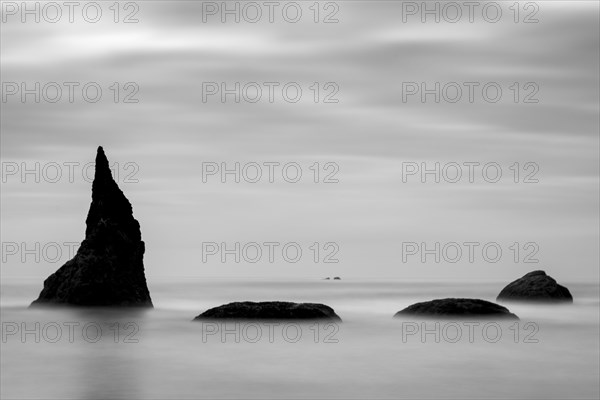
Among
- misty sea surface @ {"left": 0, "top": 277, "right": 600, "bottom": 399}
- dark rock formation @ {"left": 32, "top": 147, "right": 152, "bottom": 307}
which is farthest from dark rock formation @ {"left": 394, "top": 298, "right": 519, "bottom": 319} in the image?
dark rock formation @ {"left": 32, "top": 147, "right": 152, "bottom": 307}

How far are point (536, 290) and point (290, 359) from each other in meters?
44.6

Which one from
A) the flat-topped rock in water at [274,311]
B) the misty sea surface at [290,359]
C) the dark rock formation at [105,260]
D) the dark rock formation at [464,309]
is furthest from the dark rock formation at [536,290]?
the dark rock formation at [105,260]

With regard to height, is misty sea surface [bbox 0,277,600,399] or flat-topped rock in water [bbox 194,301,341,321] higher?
flat-topped rock in water [bbox 194,301,341,321]

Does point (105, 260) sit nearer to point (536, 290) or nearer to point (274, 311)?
point (274, 311)

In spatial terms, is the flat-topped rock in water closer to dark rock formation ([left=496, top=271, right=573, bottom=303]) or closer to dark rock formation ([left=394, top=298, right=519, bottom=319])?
dark rock formation ([left=394, top=298, right=519, bottom=319])

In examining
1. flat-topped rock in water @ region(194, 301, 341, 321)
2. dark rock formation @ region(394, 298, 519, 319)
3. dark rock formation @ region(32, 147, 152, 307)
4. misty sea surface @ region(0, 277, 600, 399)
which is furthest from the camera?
dark rock formation @ region(32, 147, 152, 307)

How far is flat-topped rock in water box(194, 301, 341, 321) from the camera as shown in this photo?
67.7 m

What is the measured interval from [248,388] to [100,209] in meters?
38.4

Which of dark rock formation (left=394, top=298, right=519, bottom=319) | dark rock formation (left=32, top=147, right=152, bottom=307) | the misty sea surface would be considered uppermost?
dark rock formation (left=32, top=147, right=152, bottom=307)

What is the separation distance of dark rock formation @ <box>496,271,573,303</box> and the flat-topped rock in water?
93.0ft

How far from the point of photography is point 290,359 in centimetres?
5412

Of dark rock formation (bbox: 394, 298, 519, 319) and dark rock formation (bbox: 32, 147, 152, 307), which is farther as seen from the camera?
dark rock formation (bbox: 32, 147, 152, 307)

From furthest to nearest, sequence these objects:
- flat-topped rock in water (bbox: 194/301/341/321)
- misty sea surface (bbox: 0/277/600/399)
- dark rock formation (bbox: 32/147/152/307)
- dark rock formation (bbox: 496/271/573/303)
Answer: dark rock formation (bbox: 496/271/573/303) → dark rock formation (bbox: 32/147/152/307) → flat-topped rock in water (bbox: 194/301/341/321) → misty sea surface (bbox: 0/277/600/399)

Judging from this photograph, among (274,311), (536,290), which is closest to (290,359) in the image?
(274,311)
